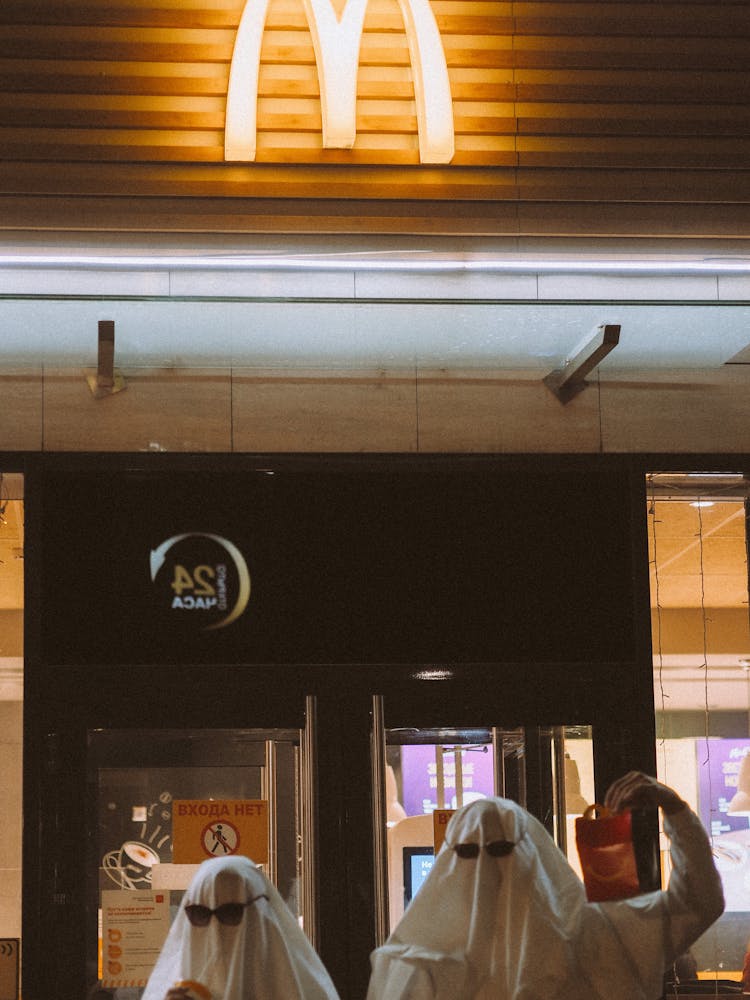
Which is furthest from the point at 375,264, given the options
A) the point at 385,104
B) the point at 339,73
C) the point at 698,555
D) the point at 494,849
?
the point at 494,849

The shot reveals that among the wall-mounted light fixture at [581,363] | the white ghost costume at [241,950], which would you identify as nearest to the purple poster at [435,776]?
the white ghost costume at [241,950]

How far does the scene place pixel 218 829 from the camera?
571 centimetres

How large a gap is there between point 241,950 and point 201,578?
78.2 inches

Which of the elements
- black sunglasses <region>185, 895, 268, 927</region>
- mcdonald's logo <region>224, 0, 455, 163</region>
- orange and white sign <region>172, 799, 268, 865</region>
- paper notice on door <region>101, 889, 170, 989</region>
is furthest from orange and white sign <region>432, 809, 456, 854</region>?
mcdonald's logo <region>224, 0, 455, 163</region>

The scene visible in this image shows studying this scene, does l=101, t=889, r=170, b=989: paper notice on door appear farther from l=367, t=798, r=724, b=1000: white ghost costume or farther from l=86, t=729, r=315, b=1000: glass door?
l=367, t=798, r=724, b=1000: white ghost costume

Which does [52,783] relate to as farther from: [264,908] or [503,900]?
[503,900]

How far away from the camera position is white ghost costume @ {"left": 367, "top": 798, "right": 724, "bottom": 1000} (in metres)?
4.20

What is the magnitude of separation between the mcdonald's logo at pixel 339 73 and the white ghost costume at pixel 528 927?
2.86m

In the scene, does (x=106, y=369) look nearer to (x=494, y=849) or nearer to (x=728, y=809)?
(x=494, y=849)

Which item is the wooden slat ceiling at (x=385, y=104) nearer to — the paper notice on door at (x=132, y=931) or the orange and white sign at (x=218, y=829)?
the orange and white sign at (x=218, y=829)

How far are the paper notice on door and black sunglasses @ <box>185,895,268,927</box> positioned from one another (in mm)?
1507

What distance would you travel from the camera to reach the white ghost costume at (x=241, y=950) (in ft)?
13.6

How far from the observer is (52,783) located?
574 centimetres

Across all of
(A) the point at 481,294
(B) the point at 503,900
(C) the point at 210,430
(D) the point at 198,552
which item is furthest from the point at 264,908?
(A) the point at 481,294
